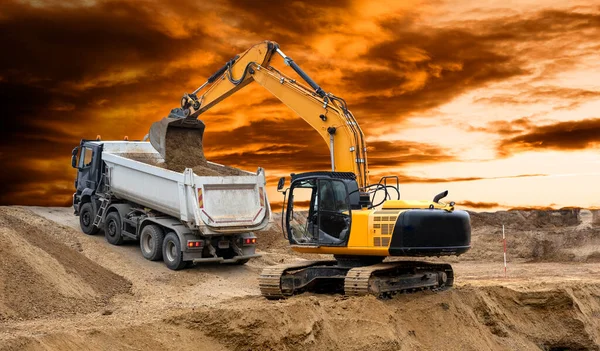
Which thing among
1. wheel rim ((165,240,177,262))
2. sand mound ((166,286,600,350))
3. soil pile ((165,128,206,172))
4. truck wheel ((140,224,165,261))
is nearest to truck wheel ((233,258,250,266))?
wheel rim ((165,240,177,262))

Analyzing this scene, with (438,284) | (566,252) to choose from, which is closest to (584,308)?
(438,284)

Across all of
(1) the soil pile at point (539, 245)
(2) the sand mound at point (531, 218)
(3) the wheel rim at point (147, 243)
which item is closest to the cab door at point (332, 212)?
(3) the wheel rim at point (147, 243)

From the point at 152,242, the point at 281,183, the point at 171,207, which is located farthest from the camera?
the point at 152,242

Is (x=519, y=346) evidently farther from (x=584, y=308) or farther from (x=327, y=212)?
(x=327, y=212)

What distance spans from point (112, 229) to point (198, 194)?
373 cm

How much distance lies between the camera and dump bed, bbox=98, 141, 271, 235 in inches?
647

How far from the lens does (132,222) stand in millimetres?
18156

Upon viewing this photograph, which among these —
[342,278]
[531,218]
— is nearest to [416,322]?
[342,278]

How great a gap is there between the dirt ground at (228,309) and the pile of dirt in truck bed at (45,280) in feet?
0.10

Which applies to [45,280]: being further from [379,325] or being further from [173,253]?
[379,325]

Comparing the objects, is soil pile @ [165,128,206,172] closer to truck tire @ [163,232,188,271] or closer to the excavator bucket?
the excavator bucket

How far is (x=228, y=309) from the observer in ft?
33.8

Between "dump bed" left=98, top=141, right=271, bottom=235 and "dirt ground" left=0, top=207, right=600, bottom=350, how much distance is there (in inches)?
53.3

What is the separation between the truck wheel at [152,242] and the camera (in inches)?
685
